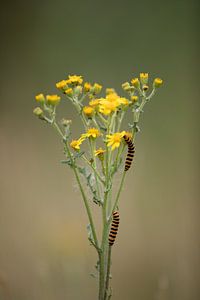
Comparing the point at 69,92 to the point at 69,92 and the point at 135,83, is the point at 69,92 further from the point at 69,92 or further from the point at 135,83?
the point at 135,83

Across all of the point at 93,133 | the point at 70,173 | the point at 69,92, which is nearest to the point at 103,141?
the point at 93,133

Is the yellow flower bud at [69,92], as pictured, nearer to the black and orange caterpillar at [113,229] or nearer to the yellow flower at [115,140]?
the yellow flower at [115,140]

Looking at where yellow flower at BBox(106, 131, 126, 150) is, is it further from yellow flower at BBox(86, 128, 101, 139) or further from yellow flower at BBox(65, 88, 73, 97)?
yellow flower at BBox(65, 88, 73, 97)

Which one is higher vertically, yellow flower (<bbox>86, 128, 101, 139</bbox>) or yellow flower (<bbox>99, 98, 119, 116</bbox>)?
yellow flower (<bbox>99, 98, 119, 116</bbox>)

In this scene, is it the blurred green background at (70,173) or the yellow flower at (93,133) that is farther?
the blurred green background at (70,173)

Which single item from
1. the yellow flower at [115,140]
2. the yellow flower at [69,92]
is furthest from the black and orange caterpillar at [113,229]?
the yellow flower at [69,92]

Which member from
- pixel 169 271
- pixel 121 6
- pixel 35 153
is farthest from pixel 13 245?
pixel 121 6

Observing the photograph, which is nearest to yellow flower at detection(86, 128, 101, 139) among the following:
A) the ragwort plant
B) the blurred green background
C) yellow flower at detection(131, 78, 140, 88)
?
the ragwort plant

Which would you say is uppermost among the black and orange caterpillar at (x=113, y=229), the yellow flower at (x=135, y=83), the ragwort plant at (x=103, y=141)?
the yellow flower at (x=135, y=83)
